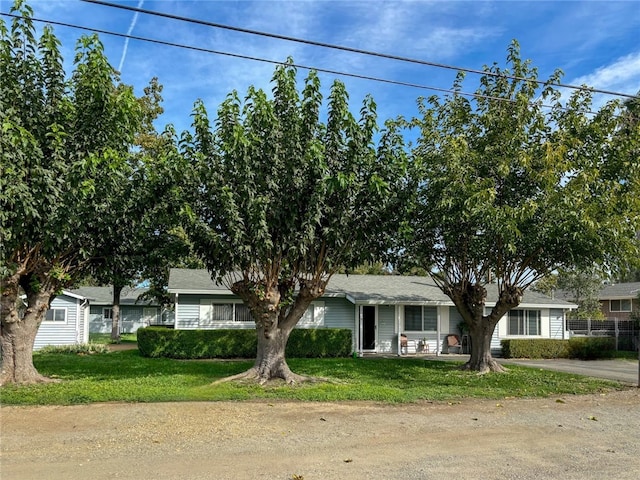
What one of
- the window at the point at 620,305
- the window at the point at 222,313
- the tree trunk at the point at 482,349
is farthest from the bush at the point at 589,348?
the window at the point at 620,305

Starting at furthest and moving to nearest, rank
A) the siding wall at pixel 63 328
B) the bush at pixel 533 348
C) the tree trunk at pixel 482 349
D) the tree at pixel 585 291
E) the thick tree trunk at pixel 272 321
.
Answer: the tree at pixel 585 291 → the siding wall at pixel 63 328 → the bush at pixel 533 348 → the tree trunk at pixel 482 349 → the thick tree trunk at pixel 272 321

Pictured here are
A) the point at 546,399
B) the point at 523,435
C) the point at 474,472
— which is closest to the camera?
the point at 474,472

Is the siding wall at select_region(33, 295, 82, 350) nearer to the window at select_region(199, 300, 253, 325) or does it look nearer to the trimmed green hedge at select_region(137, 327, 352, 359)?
the trimmed green hedge at select_region(137, 327, 352, 359)

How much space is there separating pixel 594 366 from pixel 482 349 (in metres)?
6.36

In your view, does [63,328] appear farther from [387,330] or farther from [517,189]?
[517,189]

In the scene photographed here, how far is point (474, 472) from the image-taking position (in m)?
6.01

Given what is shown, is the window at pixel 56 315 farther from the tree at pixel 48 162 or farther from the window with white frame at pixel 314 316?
the tree at pixel 48 162

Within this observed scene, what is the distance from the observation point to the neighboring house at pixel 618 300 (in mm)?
37781

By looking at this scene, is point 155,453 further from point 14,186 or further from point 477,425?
point 14,186

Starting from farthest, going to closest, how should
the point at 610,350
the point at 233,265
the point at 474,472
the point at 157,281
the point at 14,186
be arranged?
the point at 157,281 < the point at 610,350 < the point at 233,265 < the point at 14,186 < the point at 474,472

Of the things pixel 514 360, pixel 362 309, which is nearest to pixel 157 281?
pixel 362 309

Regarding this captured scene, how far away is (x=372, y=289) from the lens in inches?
948

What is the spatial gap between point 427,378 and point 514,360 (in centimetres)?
896

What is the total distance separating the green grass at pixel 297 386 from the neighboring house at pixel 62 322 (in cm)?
820
